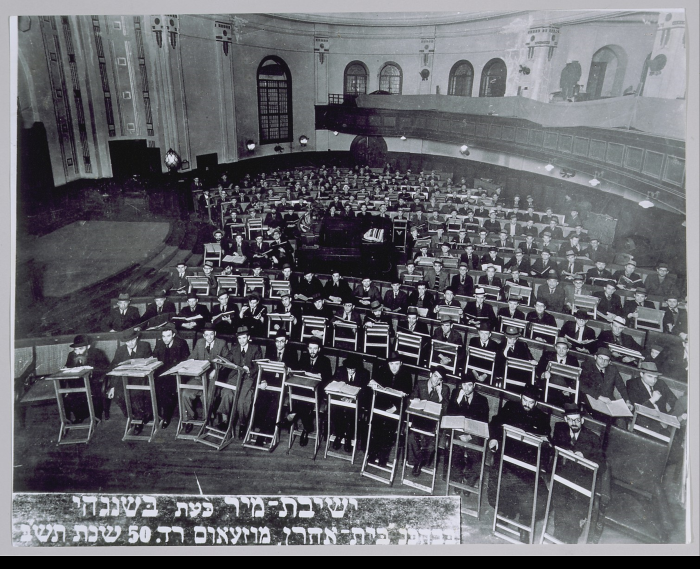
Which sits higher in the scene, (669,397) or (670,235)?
(670,235)

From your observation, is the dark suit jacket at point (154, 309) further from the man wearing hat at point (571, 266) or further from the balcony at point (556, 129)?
the balcony at point (556, 129)

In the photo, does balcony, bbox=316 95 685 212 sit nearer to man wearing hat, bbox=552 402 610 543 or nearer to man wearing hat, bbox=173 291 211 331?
man wearing hat, bbox=552 402 610 543

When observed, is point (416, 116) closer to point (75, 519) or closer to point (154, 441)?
point (154, 441)

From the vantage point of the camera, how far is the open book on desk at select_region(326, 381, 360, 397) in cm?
486

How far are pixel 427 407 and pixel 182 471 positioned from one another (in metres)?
2.99

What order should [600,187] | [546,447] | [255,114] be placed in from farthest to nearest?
[255,114] → [600,187] → [546,447]

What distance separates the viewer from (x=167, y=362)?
232 inches

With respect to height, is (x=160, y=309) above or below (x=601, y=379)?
above

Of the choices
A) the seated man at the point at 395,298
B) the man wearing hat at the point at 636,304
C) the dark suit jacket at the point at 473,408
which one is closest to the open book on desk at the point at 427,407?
the dark suit jacket at the point at 473,408

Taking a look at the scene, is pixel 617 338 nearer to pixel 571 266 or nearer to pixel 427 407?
pixel 571 266

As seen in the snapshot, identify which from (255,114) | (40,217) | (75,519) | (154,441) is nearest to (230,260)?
(40,217)

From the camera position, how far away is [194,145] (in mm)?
11938

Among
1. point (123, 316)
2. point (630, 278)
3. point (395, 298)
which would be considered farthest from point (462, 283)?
point (123, 316)

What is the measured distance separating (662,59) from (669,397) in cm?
446
